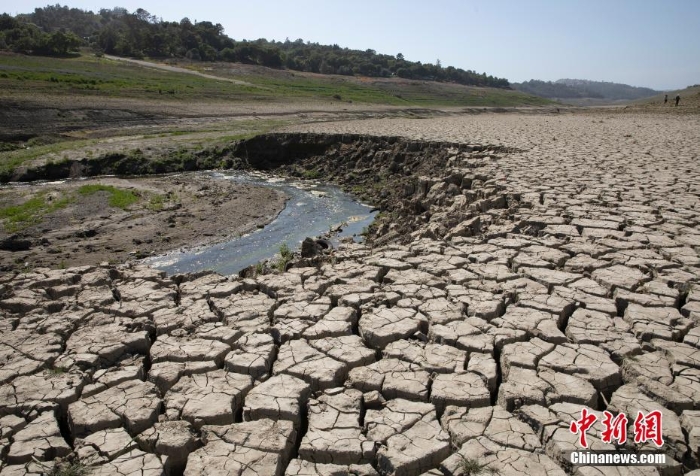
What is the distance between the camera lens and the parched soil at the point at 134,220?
8414mm

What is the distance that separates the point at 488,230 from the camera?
6.56 m

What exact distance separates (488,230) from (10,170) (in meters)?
12.6

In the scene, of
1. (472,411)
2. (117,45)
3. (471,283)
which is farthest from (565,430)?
(117,45)

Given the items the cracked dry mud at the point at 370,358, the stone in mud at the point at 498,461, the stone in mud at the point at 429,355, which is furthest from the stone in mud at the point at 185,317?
the stone in mud at the point at 498,461

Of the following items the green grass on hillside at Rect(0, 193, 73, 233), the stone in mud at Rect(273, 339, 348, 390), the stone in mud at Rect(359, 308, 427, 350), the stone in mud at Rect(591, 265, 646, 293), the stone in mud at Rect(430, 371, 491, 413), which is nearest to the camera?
the stone in mud at Rect(430, 371, 491, 413)

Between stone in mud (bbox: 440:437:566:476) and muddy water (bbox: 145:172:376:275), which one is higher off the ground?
stone in mud (bbox: 440:437:566:476)

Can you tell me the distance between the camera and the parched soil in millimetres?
8414

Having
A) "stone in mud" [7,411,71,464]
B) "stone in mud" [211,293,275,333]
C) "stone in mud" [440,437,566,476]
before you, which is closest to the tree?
"stone in mud" [211,293,275,333]

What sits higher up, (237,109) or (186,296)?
(237,109)

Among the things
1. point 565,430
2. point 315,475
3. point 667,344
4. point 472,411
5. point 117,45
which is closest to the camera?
point 315,475

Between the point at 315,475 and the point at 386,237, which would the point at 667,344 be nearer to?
the point at 315,475

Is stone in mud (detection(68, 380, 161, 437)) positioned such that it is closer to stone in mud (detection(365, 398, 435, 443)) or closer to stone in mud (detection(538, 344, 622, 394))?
stone in mud (detection(365, 398, 435, 443))

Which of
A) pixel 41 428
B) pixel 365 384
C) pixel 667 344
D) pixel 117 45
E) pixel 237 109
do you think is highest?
pixel 117 45

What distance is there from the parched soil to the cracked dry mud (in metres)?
3.35
